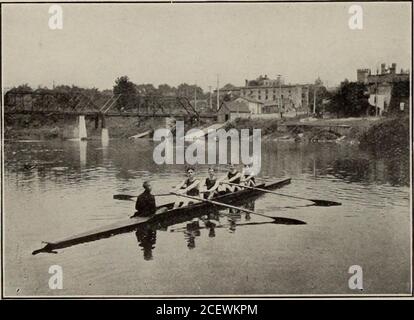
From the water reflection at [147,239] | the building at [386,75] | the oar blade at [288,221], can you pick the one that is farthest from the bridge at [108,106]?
the building at [386,75]

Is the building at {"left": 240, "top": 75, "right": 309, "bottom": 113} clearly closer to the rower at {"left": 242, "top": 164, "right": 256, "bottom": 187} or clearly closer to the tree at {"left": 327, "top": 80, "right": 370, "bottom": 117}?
the tree at {"left": 327, "top": 80, "right": 370, "bottom": 117}

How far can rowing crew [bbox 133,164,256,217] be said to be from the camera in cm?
469

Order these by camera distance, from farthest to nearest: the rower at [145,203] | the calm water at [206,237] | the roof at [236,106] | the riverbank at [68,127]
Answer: the roof at [236,106]
the riverbank at [68,127]
the rower at [145,203]
the calm water at [206,237]

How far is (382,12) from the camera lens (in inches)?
172

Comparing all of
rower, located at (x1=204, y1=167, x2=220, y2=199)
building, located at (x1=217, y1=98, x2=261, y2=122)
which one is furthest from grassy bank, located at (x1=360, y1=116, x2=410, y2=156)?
rower, located at (x1=204, y1=167, x2=220, y2=199)

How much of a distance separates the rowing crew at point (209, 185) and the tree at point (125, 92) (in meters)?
0.96

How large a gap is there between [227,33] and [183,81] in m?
0.69

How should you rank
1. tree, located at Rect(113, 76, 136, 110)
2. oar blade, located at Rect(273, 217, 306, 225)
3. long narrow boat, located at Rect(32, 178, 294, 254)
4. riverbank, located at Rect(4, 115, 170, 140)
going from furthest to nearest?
riverbank, located at Rect(4, 115, 170, 140) < tree, located at Rect(113, 76, 136, 110) < oar blade, located at Rect(273, 217, 306, 225) < long narrow boat, located at Rect(32, 178, 294, 254)

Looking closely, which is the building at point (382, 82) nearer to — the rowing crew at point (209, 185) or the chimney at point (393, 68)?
the chimney at point (393, 68)

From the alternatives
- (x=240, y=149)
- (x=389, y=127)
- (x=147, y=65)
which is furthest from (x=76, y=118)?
(x=389, y=127)

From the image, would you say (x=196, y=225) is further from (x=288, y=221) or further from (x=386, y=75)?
(x=386, y=75)

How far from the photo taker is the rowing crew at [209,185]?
15.4 feet
